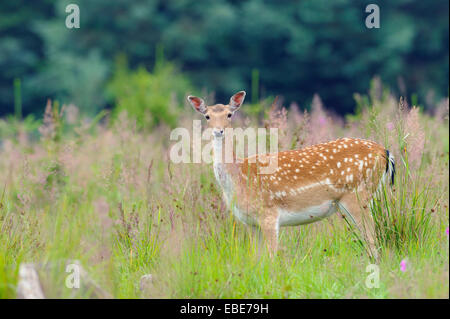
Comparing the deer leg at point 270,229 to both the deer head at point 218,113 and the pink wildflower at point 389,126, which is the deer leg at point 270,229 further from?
the pink wildflower at point 389,126

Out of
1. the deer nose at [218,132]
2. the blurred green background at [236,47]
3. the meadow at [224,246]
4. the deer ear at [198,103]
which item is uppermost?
the blurred green background at [236,47]

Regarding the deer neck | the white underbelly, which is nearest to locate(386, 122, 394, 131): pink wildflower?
the white underbelly

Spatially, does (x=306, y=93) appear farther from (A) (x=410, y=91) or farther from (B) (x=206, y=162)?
(B) (x=206, y=162)

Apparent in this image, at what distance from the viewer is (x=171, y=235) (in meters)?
4.95

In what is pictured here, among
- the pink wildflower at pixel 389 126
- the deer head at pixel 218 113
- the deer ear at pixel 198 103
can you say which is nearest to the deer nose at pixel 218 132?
the deer head at pixel 218 113

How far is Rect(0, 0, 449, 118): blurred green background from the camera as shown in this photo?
2538cm

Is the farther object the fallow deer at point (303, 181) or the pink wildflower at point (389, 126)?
the pink wildflower at point (389, 126)

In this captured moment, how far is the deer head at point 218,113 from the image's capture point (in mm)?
5332

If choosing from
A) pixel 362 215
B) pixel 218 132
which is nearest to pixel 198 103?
pixel 218 132

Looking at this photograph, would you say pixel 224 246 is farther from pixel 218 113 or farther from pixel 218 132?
pixel 218 113

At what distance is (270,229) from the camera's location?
206 inches

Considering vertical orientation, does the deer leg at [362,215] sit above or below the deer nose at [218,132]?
below

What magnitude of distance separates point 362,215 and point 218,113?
1.44m
